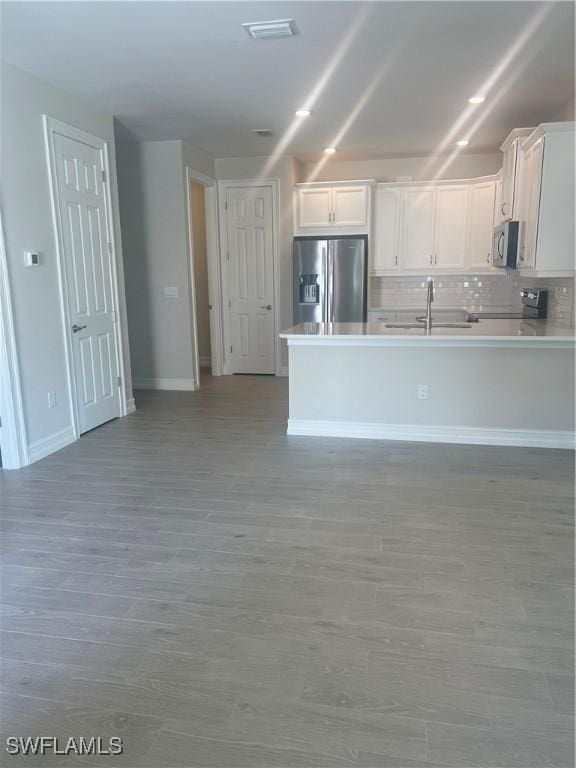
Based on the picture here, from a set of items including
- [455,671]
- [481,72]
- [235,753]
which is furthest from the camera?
[481,72]

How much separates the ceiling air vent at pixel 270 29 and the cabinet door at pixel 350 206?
3336 millimetres

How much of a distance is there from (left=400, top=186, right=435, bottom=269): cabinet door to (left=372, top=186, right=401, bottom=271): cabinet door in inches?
3.3

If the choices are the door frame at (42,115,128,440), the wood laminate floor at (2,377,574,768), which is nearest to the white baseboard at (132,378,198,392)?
the door frame at (42,115,128,440)

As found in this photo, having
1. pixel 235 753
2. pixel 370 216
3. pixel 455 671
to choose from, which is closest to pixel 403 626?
pixel 455 671

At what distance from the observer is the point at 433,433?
13.8ft

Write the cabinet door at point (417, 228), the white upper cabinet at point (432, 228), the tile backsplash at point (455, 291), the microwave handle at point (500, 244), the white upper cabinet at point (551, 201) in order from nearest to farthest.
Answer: the white upper cabinet at point (551, 201)
the microwave handle at point (500, 244)
the white upper cabinet at point (432, 228)
the cabinet door at point (417, 228)
the tile backsplash at point (455, 291)

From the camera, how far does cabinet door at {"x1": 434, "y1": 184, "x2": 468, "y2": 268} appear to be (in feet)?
20.5

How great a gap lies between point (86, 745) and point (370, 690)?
2.82 ft

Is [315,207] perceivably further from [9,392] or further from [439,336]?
[9,392]

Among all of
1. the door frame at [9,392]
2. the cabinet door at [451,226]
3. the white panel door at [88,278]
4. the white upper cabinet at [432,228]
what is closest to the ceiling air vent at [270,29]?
the white panel door at [88,278]

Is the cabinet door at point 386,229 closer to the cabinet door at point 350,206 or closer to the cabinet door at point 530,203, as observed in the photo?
the cabinet door at point 350,206

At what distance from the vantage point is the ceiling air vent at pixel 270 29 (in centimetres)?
290

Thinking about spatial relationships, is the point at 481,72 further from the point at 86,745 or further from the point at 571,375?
the point at 86,745

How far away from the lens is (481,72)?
3.68m
